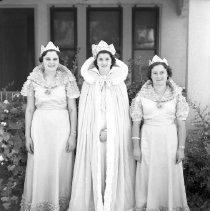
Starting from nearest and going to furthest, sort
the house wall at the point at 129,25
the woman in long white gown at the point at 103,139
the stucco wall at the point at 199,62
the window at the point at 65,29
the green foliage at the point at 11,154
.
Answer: the woman in long white gown at the point at 103,139
the green foliage at the point at 11,154
the stucco wall at the point at 199,62
the house wall at the point at 129,25
the window at the point at 65,29

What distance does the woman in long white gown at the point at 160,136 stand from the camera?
14.3 feet

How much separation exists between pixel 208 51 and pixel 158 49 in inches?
115

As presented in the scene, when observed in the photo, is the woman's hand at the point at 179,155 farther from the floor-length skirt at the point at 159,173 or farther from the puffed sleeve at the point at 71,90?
the puffed sleeve at the point at 71,90

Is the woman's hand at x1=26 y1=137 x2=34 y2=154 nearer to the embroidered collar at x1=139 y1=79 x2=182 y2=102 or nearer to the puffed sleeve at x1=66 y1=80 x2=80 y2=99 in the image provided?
the puffed sleeve at x1=66 y1=80 x2=80 y2=99

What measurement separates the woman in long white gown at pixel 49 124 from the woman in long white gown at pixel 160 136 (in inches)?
27.9

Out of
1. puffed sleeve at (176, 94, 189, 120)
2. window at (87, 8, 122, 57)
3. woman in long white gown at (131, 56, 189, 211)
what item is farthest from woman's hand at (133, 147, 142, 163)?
window at (87, 8, 122, 57)

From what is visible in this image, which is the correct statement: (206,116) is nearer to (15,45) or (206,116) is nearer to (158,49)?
(158,49)

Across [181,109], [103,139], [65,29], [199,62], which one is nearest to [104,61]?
[103,139]

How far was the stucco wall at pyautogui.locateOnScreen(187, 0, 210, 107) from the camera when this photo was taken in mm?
5242

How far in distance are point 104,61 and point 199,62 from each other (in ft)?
A: 4.85

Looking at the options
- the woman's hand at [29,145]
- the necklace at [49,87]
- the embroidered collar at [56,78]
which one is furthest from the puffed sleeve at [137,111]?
the woman's hand at [29,145]

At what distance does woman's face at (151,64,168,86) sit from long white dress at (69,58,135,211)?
1.10 ft

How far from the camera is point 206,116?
17.3 feet

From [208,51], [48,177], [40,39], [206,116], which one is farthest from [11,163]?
[40,39]
